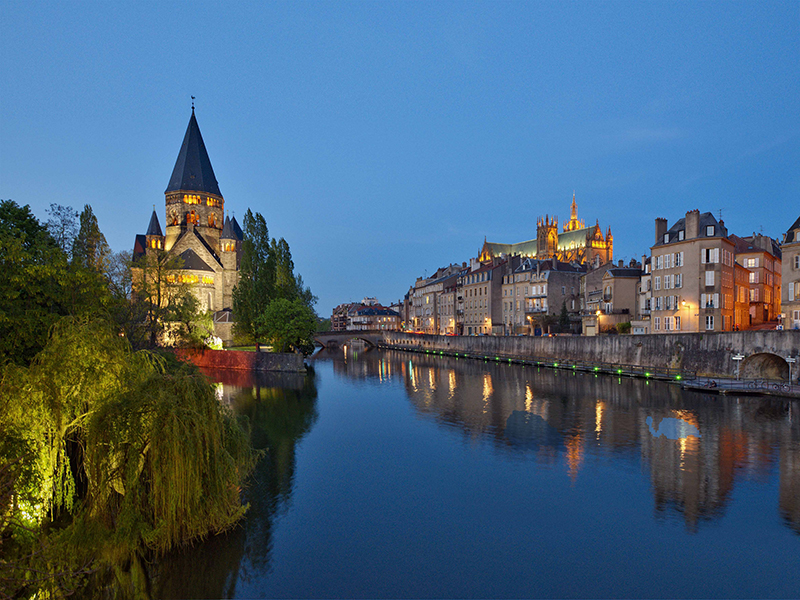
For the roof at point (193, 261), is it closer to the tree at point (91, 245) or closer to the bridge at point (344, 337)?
the bridge at point (344, 337)

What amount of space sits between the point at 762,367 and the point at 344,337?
64.5 m

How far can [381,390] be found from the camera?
43094 mm

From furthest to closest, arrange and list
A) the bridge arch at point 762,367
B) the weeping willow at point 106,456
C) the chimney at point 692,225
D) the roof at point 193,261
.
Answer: the roof at point 193,261, the chimney at point 692,225, the bridge arch at point 762,367, the weeping willow at point 106,456

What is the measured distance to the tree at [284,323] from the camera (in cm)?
5359

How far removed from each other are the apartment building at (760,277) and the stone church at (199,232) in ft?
218

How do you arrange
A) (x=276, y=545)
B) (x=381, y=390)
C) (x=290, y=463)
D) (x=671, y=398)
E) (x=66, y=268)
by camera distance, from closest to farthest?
(x=276, y=545) < (x=66, y=268) < (x=290, y=463) < (x=671, y=398) < (x=381, y=390)

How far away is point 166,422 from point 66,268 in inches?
380

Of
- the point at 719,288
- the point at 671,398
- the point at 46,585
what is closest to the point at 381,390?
the point at 671,398

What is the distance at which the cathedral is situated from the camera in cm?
12506

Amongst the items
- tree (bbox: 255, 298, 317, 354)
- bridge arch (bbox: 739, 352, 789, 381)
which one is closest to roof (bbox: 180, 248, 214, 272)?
tree (bbox: 255, 298, 317, 354)

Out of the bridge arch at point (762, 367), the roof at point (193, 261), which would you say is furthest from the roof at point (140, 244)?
the bridge arch at point (762, 367)

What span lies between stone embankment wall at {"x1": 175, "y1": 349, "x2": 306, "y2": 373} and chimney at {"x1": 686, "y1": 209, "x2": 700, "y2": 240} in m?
38.8

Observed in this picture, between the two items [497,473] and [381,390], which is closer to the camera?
[497,473]

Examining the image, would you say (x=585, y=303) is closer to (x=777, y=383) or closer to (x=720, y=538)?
(x=777, y=383)
